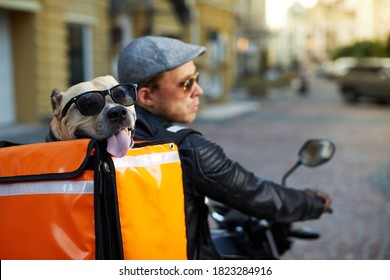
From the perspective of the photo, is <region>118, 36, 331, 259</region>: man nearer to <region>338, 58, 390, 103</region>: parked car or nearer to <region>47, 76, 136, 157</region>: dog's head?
<region>47, 76, 136, 157</region>: dog's head

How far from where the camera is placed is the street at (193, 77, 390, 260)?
17.4ft

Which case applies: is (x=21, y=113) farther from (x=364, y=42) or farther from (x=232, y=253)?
(x=364, y=42)

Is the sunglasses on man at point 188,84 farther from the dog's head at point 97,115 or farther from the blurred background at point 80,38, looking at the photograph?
the blurred background at point 80,38

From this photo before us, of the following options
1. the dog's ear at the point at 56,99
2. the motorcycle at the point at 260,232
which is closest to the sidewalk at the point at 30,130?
the motorcycle at the point at 260,232

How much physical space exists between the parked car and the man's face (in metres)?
23.4

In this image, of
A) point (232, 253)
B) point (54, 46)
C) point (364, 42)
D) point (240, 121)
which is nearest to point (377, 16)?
point (364, 42)

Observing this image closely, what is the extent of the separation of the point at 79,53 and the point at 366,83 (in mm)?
14255

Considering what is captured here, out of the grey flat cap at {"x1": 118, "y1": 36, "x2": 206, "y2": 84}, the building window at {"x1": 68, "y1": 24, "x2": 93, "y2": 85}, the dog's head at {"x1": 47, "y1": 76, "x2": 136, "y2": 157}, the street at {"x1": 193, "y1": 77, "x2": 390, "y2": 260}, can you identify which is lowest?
the street at {"x1": 193, "y1": 77, "x2": 390, "y2": 260}

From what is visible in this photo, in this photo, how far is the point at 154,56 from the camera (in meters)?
2.12

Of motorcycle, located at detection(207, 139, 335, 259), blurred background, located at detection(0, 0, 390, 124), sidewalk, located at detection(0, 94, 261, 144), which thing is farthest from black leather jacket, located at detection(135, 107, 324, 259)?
blurred background, located at detection(0, 0, 390, 124)

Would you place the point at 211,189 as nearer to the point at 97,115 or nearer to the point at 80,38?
the point at 97,115

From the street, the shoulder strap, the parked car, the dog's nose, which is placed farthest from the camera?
the parked car

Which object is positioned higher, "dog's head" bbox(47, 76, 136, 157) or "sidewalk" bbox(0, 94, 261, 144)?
"dog's head" bbox(47, 76, 136, 157)

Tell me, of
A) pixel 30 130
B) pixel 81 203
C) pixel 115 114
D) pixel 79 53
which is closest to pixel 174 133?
pixel 115 114
